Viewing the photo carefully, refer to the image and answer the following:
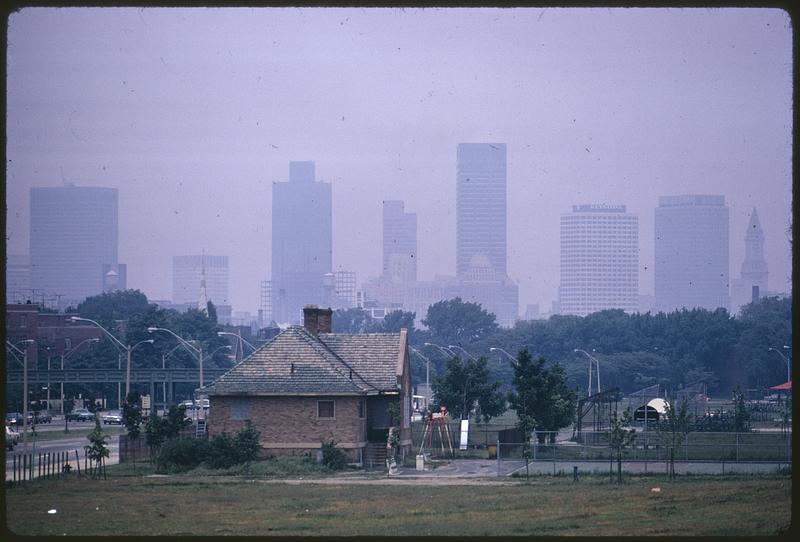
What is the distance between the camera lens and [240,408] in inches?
1852

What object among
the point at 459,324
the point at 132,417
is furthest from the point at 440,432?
the point at 459,324

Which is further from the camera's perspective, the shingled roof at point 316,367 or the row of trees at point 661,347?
the row of trees at point 661,347

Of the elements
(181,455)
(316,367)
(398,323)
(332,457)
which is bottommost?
(332,457)

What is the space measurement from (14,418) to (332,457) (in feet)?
164

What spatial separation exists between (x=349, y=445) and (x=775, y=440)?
22237 mm

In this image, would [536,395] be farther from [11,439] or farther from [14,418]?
[14,418]

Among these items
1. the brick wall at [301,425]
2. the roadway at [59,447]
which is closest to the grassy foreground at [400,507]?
the brick wall at [301,425]

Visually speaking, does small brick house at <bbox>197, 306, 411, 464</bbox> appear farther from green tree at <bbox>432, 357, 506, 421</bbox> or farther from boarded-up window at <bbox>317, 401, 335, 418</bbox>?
green tree at <bbox>432, 357, 506, 421</bbox>

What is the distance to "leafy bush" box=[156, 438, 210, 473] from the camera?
44.3 m

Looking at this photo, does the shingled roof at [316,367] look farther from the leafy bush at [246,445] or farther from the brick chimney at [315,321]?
the leafy bush at [246,445]

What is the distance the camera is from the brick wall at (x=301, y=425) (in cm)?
4628

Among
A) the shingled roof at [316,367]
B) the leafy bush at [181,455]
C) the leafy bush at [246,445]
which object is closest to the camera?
the leafy bush at [181,455]

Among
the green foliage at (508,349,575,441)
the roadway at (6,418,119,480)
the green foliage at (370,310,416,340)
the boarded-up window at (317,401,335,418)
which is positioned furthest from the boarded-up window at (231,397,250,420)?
the green foliage at (370,310,416,340)

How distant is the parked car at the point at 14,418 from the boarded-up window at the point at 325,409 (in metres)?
41.1
